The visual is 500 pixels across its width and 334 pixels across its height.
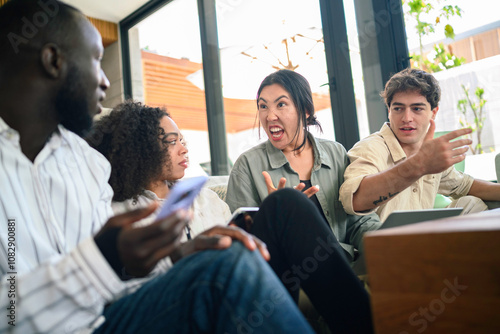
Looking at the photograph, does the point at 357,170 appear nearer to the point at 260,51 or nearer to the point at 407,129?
the point at 407,129

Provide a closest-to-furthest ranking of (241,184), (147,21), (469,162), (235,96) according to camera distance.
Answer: (241,184), (469,162), (235,96), (147,21)

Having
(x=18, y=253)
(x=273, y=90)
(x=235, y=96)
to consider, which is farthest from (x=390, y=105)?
(x=235, y=96)

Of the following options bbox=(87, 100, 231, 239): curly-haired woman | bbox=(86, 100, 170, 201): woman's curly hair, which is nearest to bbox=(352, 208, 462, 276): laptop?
bbox=(87, 100, 231, 239): curly-haired woman

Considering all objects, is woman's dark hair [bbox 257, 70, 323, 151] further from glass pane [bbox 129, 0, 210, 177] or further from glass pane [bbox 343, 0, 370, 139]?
glass pane [bbox 129, 0, 210, 177]

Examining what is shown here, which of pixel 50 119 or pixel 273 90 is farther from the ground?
pixel 273 90

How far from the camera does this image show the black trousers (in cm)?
92

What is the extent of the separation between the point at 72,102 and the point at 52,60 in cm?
10

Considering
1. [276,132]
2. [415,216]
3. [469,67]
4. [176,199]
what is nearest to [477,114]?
[469,67]

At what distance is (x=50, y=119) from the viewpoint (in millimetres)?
933

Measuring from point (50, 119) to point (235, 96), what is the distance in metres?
2.63

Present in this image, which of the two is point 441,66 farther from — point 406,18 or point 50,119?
point 50,119

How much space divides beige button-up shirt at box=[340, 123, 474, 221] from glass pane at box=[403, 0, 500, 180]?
0.47 meters

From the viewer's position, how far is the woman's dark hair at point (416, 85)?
1.69 metres

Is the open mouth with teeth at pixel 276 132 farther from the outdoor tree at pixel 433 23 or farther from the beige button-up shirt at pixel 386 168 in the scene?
the outdoor tree at pixel 433 23
